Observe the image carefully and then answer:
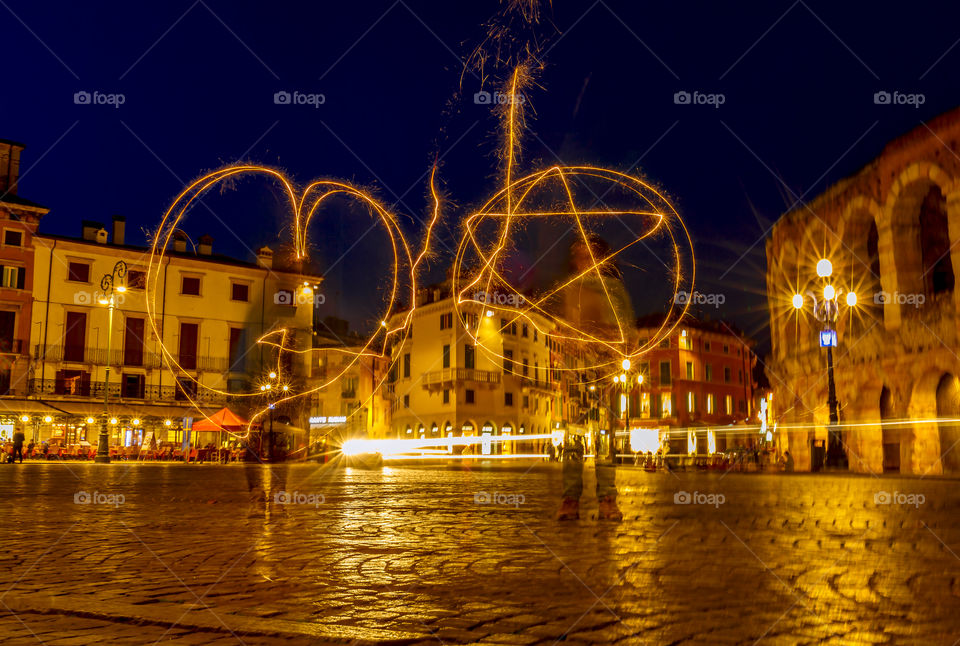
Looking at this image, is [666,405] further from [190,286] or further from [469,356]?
[190,286]

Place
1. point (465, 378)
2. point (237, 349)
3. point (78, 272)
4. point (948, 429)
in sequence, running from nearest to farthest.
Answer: point (948, 429), point (78, 272), point (237, 349), point (465, 378)

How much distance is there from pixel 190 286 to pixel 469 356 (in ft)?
Result: 64.1

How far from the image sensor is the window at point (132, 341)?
47.6 m

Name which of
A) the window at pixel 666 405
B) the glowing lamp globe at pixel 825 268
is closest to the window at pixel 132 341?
the glowing lamp globe at pixel 825 268

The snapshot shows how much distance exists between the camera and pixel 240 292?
171ft

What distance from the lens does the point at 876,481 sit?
21.8 metres

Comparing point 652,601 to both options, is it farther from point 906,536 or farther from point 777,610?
point 906,536

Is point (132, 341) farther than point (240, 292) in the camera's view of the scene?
No

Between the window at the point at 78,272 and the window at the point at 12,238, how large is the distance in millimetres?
2632

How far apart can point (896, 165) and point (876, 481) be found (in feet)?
33.3

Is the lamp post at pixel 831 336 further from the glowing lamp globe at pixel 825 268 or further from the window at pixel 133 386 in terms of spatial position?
the window at pixel 133 386

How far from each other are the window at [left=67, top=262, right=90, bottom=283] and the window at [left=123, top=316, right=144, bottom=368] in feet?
10.3

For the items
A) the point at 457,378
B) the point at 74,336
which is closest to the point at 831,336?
the point at 457,378

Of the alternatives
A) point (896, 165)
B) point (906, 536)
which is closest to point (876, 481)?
point (896, 165)
